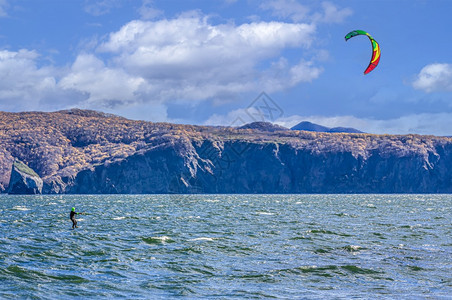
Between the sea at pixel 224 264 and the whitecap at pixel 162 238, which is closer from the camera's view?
the sea at pixel 224 264

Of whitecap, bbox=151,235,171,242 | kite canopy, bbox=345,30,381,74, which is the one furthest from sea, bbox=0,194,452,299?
kite canopy, bbox=345,30,381,74

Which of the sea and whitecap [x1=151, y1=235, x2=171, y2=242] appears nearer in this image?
the sea

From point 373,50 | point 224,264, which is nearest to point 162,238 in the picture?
point 224,264

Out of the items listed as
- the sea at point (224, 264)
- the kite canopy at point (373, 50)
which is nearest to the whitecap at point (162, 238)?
the sea at point (224, 264)

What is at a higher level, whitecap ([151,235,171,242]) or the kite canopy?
the kite canopy

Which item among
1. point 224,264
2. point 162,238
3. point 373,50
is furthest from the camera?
point 373,50

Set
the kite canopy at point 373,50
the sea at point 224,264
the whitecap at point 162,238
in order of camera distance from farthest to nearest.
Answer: the kite canopy at point 373,50, the whitecap at point 162,238, the sea at point 224,264

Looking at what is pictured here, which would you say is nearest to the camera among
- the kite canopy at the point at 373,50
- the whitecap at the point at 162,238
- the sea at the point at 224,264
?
the sea at the point at 224,264

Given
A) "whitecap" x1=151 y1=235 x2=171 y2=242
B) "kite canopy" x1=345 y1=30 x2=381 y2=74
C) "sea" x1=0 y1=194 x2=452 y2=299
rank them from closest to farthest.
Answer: "sea" x1=0 y1=194 x2=452 y2=299, "whitecap" x1=151 y1=235 x2=171 y2=242, "kite canopy" x1=345 y1=30 x2=381 y2=74

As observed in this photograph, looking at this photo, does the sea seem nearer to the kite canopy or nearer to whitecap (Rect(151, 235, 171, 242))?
whitecap (Rect(151, 235, 171, 242))

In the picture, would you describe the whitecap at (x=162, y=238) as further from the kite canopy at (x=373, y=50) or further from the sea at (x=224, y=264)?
the kite canopy at (x=373, y=50)

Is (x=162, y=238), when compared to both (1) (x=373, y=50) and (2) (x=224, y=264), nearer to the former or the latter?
(2) (x=224, y=264)

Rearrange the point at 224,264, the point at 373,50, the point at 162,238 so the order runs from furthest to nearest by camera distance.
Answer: the point at 373,50 → the point at 162,238 → the point at 224,264

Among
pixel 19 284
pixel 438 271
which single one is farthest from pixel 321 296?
pixel 19 284
